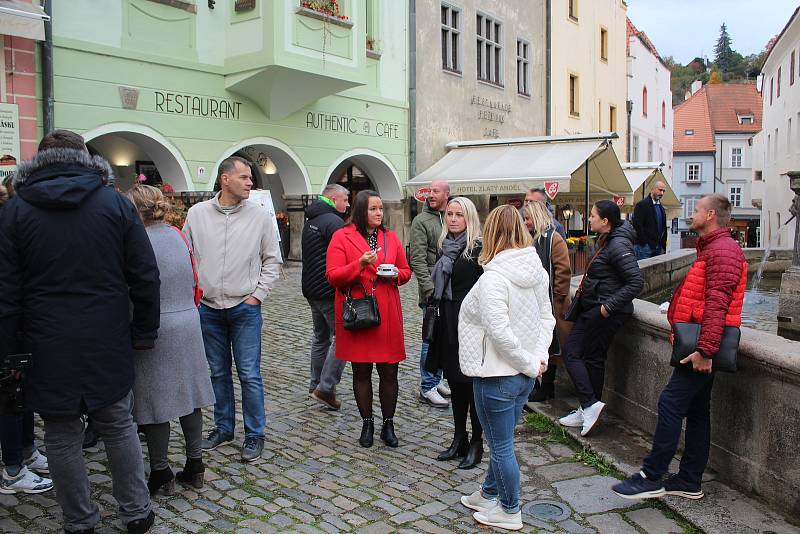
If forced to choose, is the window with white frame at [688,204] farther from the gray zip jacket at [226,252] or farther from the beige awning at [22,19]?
the gray zip jacket at [226,252]

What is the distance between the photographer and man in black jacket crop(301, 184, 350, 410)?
607 cm

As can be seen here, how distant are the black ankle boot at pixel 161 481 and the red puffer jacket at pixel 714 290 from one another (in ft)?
9.78

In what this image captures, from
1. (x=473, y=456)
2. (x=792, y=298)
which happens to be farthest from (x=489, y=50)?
(x=473, y=456)

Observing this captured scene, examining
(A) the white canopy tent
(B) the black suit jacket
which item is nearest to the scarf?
(B) the black suit jacket

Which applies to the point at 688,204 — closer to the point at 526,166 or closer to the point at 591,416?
the point at 526,166

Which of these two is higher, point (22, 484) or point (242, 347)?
point (242, 347)

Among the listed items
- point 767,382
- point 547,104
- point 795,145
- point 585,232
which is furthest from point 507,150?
point 767,382

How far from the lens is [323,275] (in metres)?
6.08

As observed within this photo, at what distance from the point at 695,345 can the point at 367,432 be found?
2.31 metres

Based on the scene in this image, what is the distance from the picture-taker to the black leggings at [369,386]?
5312 millimetres

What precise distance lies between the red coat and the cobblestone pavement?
0.67m

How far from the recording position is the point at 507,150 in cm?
2008

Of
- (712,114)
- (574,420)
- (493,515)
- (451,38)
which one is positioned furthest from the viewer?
(712,114)

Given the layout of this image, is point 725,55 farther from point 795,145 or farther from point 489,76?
point 489,76
